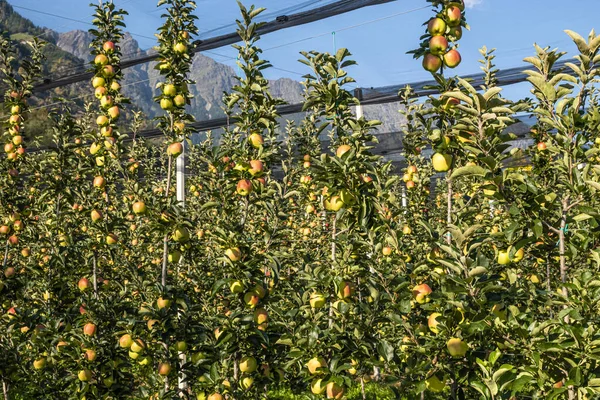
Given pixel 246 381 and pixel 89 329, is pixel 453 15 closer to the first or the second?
pixel 246 381

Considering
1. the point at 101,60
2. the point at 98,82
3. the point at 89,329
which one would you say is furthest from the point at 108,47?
the point at 89,329

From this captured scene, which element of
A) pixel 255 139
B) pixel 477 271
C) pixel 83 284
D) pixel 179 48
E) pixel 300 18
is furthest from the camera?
pixel 300 18

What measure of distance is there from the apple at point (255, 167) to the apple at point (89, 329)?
69.9 inches

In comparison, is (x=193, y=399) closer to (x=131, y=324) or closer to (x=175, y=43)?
(x=131, y=324)

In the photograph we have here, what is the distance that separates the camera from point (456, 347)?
216cm

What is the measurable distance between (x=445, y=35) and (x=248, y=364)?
222 cm

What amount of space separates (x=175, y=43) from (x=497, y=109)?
8.17ft

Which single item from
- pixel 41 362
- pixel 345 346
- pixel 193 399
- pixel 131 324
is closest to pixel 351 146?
pixel 345 346

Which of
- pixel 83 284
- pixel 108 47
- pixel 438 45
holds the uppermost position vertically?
pixel 108 47

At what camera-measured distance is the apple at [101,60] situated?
389 cm

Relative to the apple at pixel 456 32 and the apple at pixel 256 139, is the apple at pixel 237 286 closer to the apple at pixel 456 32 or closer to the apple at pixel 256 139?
the apple at pixel 256 139

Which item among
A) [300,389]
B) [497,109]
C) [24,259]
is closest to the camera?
[497,109]

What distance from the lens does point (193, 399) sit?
3766 millimetres

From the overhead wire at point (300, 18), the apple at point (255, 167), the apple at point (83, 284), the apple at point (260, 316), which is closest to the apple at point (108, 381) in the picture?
the apple at point (83, 284)
